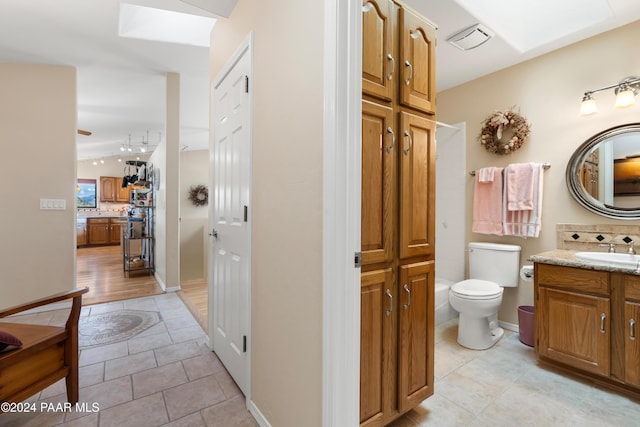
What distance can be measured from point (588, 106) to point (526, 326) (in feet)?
6.02

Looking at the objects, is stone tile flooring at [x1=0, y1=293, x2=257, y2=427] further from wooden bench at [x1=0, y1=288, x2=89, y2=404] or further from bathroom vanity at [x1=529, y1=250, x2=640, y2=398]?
bathroom vanity at [x1=529, y1=250, x2=640, y2=398]

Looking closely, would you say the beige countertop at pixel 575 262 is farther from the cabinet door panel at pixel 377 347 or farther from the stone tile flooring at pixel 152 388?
the stone tile flooring at pixel 152 388

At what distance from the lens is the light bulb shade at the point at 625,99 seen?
6.70ft

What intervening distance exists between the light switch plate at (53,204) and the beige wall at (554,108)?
4501mm

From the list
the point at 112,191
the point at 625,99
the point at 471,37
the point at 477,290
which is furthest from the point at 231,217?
the point at 112,191

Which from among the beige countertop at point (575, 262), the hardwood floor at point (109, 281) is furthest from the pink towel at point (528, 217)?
the hardwood floor at point (109, 281)

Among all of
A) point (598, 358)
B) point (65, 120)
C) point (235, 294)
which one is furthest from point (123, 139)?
point (598, 358)

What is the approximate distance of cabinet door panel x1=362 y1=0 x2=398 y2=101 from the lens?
4.27 ft

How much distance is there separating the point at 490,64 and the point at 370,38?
6.80 ft

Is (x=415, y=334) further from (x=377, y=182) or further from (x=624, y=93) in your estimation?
(x=624, y=93)

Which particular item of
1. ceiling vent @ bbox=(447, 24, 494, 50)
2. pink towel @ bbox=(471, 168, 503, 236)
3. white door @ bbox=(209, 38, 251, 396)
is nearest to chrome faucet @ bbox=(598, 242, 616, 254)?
pink towel @ bbox=(471, 168, 503, 236)

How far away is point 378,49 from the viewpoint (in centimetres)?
136

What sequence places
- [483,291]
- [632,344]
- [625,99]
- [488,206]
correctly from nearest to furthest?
[632,344] → [625,99] → [483,291] → [488,206]

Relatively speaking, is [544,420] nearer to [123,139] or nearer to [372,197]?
[372,197]
